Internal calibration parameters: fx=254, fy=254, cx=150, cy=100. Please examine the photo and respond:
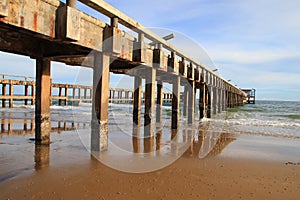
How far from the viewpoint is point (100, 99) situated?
6.02 meters

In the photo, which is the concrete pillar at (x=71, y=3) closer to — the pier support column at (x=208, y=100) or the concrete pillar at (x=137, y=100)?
the concrete pillar at (x=137, y=100)

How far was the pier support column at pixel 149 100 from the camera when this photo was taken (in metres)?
8.65

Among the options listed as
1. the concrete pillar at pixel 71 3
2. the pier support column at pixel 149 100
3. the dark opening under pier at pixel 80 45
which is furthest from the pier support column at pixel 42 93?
the pier support column at pixel 149 100

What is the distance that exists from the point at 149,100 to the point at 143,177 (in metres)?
4.49

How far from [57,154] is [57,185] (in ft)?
7.20

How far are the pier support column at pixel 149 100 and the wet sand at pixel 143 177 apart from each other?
2574mm

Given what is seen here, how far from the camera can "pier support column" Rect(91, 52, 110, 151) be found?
19.7 ft

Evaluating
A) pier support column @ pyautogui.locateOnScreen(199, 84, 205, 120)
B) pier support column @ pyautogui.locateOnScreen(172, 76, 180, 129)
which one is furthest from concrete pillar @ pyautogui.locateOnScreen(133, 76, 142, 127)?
pier support column @ pyautogui.locateOnScreen(199, 84, 205, 120)

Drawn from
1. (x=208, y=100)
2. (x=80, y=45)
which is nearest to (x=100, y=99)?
(x=80, y=45)

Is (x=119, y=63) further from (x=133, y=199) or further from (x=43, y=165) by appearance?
(x=133, y=199)

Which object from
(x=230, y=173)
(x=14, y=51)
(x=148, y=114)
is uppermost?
(x=14, y=51)

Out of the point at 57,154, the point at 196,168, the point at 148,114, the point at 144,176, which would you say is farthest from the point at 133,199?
the point at 148,114

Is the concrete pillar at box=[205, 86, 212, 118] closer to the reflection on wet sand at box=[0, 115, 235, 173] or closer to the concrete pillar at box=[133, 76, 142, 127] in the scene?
the concrete pillar at box=[133, 76, 142, 127]

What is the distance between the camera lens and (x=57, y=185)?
3.99 meters
